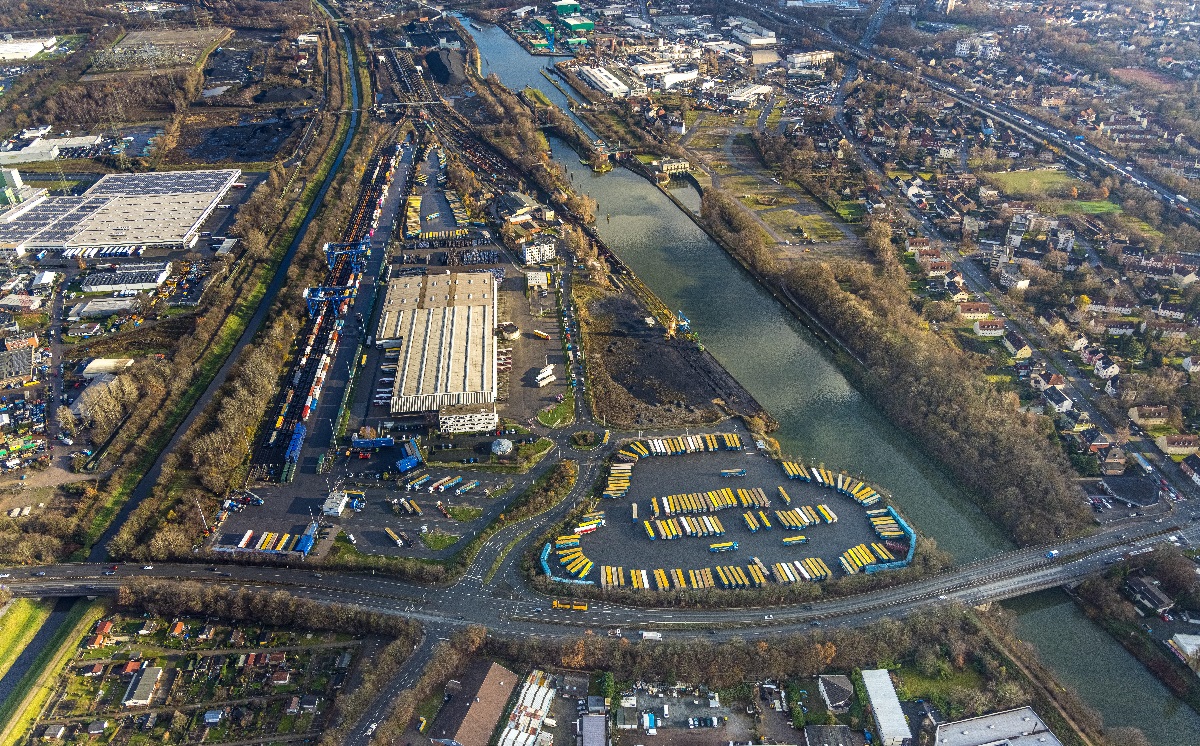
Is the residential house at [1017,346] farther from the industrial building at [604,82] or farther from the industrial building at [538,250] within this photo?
the industrial building at [604,82]

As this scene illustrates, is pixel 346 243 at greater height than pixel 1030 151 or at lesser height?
lesser

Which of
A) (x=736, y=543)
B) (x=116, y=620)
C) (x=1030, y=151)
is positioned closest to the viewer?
(x=116, y=620)

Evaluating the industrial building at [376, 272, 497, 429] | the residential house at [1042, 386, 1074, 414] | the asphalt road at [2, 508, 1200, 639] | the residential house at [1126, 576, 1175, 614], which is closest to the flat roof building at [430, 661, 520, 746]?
the asphalt road at [2, 508, 1200, 639]

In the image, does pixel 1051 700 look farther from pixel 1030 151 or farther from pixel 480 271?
pixel 1030 151

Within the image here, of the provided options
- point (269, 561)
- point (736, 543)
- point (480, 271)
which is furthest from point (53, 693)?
point (480, 271)

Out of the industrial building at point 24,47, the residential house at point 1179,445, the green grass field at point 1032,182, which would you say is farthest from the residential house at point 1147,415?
the industrial building at point 24,47

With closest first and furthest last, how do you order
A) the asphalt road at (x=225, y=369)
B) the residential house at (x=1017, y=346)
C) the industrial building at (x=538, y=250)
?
the asphalt road at (x=225, y=369), the residential house at (x=1017, y=346), the industrial building at (x=538, y=250)

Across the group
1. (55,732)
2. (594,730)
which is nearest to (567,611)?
(594,730)
